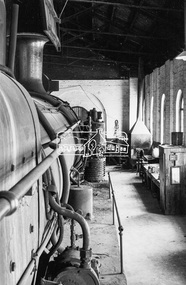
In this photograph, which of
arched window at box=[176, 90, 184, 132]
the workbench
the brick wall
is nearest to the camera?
the brick wall

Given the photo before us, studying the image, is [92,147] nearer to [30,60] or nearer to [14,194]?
[30,60]

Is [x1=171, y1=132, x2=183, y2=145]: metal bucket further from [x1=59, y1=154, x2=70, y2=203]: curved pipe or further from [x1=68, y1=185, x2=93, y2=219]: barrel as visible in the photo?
[x1=59, y1=154, x2=70, y2=203]: curved pipe

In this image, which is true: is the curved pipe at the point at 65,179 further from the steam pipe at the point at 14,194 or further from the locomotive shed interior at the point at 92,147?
the steam pipe at the point at 14,194

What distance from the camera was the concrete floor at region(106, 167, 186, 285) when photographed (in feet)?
15.1

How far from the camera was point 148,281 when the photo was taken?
445 cm

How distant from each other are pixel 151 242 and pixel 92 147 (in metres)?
2.64

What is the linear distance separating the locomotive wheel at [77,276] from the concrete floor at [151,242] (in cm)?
218

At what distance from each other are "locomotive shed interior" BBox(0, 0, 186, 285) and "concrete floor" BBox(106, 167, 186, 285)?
2 centimetres

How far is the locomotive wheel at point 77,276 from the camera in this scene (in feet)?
7.96

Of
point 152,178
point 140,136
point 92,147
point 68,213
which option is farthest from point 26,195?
point 140,136

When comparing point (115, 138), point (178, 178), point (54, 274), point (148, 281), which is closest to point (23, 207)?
point (54, 274)

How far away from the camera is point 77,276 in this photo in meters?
2.45

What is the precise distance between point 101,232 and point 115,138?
11.7 metres

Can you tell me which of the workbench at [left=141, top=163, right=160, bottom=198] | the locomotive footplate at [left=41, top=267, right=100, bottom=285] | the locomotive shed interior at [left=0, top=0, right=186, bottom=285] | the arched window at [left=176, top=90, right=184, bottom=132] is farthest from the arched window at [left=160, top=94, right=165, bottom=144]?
the locomotive footplate at [left=41, top=267, right=100, bottom=285]
